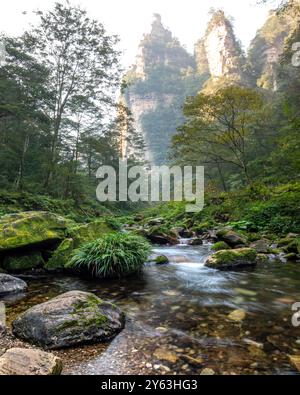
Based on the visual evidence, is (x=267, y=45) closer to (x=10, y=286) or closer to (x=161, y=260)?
(x=161, y=260)

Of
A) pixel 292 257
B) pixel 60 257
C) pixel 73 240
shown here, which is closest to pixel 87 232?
pixel 73 240

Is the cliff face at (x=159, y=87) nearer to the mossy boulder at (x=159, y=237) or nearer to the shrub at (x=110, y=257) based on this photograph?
the mossy boulder at (x=159, y=237)

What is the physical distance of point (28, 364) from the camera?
234 cm

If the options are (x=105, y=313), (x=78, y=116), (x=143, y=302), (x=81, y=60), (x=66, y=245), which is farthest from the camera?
(x=78, y=116)

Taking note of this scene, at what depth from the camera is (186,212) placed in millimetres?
20094

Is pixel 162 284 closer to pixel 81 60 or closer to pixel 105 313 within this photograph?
pixel 105 313

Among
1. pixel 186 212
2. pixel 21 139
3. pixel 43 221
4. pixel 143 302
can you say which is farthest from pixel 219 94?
pixel 143 302

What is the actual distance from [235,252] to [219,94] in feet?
42.4

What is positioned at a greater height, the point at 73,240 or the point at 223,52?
the point at 223,52

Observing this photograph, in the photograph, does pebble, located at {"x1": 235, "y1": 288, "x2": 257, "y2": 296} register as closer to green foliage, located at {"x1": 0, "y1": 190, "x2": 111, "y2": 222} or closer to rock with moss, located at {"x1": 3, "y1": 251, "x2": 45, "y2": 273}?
rock with moss, located at {"x1": 3, "y1": 251, "x2": 45, "y2": 273}

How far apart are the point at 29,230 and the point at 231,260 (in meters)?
4.85

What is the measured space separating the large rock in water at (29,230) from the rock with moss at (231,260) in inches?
151

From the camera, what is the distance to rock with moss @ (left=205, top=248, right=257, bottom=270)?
274 inches

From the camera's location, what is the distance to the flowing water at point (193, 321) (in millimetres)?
2717
